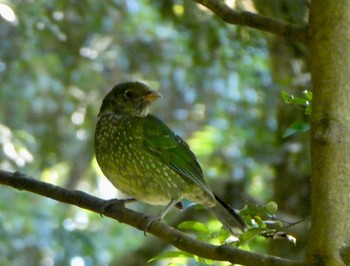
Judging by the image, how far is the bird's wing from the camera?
168 inches

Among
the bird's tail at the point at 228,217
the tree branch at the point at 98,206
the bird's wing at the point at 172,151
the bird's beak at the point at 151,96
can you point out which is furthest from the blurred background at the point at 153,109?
the tree branch at the point at 98,206

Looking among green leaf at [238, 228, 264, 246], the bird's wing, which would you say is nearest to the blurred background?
the bird's wing

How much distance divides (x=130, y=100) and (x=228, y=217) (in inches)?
47.0

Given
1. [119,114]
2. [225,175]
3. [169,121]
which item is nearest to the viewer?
[119,114]

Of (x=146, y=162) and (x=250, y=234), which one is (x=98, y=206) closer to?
(x=250, y=234)

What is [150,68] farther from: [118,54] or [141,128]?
[141,128]

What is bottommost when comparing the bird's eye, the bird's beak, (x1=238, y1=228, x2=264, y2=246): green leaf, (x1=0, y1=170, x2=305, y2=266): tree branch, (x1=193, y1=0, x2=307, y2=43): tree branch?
(x1=238, y1=228, x2=264, y2=246): green leaf

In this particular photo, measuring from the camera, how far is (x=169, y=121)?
9.33m

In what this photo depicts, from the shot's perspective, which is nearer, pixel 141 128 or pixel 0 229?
pixel 141 128

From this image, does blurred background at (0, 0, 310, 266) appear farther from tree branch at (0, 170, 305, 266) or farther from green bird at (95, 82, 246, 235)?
tree branch at (0, 170, 305, 266)

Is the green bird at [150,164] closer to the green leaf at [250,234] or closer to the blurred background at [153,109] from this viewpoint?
the blurred background at [153,109]

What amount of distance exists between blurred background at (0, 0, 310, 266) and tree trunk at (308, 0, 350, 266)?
9.03ft

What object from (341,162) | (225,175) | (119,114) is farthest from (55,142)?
(341,162)

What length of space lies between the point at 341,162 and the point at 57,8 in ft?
14.9
